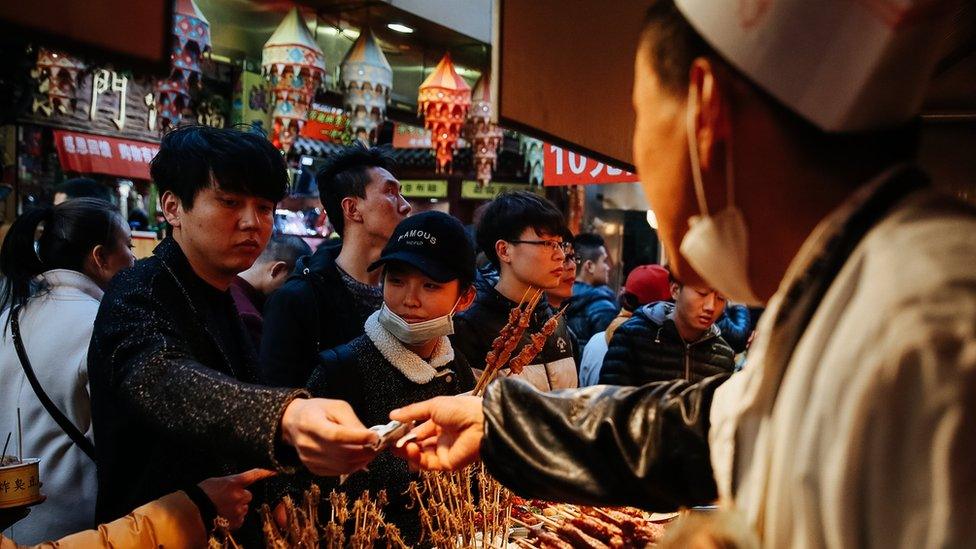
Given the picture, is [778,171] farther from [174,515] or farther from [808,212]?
[174,515]

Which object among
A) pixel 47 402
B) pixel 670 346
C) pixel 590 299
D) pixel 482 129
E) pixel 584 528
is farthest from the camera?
pixel 482 129

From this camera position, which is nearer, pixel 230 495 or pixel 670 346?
pixel 230 495

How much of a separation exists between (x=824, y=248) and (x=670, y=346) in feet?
12.1

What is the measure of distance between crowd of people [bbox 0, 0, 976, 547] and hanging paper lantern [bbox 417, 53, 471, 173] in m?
2.48

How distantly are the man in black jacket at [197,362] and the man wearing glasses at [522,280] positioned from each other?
152 centimetres

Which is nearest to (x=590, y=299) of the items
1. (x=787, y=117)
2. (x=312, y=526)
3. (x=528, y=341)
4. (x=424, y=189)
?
(x=528, y=341)

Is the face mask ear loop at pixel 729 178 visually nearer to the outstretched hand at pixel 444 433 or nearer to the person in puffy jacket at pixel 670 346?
the outstretched hand at pixel 444 433

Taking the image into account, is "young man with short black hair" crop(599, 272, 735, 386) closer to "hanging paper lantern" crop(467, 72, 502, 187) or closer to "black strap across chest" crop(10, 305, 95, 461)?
"black strap across chest" crop(10, 305, 95, 461)

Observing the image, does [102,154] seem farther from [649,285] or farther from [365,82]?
[649,285]

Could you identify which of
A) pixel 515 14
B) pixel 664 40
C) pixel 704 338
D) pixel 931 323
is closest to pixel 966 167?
pixel 704 338

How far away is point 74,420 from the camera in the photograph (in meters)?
3.13

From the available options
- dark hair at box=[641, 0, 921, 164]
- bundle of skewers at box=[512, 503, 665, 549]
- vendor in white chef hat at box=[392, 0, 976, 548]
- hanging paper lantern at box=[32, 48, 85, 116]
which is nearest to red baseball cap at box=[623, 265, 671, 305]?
bundle of skewers at box=[512, 503, 665, 549]

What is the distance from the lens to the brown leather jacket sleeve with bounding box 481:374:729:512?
1.56 m

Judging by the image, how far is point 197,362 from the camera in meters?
1.86
